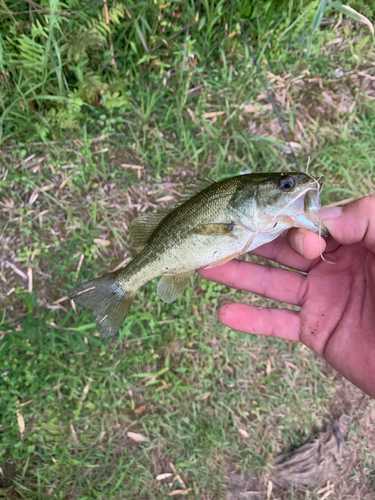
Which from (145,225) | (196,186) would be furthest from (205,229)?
(145,225)

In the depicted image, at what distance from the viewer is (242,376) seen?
3.55 meters

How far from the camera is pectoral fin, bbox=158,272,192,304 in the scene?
2514 mm

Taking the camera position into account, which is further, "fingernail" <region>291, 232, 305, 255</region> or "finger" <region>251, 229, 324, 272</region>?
"finger" <region>251, 229, 324, 272</region>

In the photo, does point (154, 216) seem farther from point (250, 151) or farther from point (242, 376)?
point (242, 376)

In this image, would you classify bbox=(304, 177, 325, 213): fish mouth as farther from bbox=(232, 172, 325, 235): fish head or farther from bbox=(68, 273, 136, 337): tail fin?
bbox=(68, 273, 136, 337): tail fin

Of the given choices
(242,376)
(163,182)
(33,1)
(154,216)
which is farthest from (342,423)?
(33,1)

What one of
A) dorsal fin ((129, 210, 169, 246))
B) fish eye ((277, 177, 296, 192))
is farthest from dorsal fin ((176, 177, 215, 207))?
fish eye ((277, 177, 296, 192))

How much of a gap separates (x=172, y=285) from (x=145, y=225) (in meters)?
0.51

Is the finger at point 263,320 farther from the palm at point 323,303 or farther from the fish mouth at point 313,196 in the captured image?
the fish mouth at point 313,196

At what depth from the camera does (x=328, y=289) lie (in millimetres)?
2402

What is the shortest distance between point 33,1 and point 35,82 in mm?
702

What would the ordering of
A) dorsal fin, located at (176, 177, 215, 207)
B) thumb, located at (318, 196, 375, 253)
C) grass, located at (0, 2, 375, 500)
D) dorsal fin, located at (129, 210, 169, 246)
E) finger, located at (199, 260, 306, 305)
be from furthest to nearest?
grass, located at (0, 2, 375, 500)
finger, located at (199, 260, 306, 305)
dorsal fin, located at (129, 210, 169, 246)
dorsal fin, located at (176, 177, 215, 207)
thumb, located at (318, 196, 375, 253)

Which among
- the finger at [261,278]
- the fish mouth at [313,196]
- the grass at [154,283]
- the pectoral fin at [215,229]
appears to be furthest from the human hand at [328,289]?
the grass at [154,283]

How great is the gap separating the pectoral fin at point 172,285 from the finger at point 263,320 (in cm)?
42
